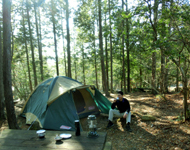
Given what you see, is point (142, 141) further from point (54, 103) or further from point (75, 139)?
point (54, 103)

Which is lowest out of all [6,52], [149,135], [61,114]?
[149,135]

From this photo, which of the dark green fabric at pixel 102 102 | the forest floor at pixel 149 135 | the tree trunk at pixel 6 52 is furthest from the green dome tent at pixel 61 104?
the tree trunk at pixel 6 52

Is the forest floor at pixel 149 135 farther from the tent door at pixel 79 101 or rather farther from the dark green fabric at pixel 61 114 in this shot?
the tent door at pixel 79 101

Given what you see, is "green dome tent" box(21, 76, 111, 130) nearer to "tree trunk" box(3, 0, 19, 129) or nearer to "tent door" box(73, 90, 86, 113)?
"tent door" box(73, 90, 86, 113)

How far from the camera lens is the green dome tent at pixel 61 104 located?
16.2ft

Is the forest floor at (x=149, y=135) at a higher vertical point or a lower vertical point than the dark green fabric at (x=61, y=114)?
lower

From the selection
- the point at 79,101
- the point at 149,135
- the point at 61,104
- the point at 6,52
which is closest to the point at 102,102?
the point at 79,101

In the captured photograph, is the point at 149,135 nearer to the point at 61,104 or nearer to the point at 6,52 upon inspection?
the point at 61,104

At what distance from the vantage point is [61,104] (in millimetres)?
5281

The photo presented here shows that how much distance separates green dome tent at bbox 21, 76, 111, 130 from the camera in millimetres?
4945

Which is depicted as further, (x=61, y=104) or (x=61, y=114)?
(x=61, y=104)

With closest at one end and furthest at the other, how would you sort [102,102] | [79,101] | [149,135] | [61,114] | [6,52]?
[149,135], [6,52], [61,114], [102,102], [79,101]

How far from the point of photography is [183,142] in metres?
3.44

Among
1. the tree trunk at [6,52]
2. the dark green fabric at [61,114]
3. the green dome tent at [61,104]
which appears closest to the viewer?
the tree trunk at [6,52]
